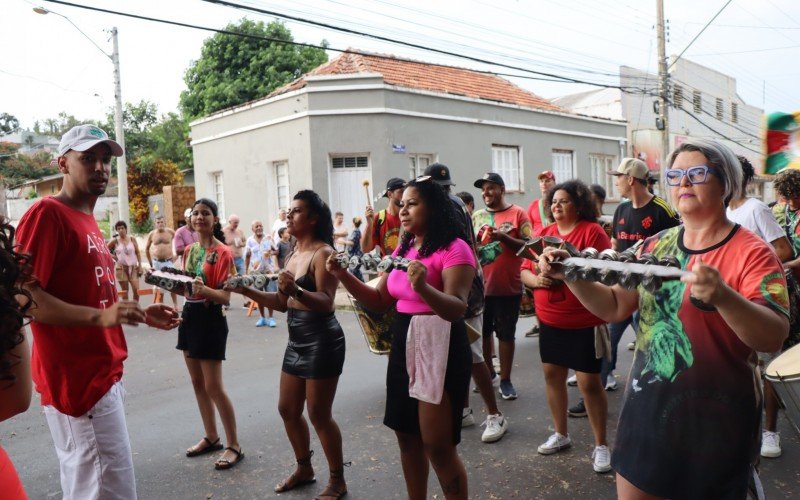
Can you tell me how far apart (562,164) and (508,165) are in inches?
110

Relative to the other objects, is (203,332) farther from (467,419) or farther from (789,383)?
(789,383)

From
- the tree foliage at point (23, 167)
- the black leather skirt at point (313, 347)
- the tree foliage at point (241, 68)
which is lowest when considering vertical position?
the black leather skirt at point (313, 347)

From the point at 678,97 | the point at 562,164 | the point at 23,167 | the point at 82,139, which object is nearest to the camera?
the point at 82,139

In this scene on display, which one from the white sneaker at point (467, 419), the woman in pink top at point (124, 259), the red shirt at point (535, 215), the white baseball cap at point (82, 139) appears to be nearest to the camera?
the white baseball cap at point (82, 139)

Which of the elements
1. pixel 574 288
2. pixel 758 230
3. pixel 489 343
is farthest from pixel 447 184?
pixel 574 288

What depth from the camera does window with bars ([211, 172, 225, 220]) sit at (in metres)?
18.3

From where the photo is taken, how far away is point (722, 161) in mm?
2271

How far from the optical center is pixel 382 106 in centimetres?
1526

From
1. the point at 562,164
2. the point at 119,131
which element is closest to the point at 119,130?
the point at 119,131

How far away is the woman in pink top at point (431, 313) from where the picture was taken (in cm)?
311

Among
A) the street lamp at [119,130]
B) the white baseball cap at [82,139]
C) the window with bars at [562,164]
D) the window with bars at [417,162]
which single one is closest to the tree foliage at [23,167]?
the street lamp at [119,130]

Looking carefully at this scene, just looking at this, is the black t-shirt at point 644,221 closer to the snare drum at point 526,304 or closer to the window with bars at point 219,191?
the snare drum at point 526,304

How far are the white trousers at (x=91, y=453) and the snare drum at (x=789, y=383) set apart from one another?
3031mm

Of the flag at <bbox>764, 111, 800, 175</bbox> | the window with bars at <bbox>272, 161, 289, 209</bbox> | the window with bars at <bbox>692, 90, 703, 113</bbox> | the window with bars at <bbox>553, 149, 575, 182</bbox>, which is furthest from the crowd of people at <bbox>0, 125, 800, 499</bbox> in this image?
the window with bars at <bbox>692, 90, 703, 113</bbox>
